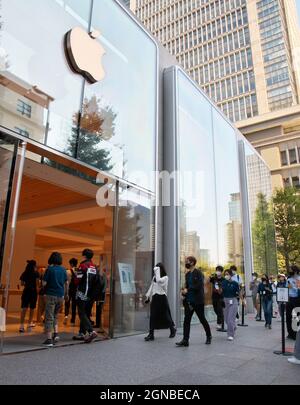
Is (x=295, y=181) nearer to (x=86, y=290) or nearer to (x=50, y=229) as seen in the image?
(x=50, y=229)

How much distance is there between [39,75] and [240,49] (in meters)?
79.7

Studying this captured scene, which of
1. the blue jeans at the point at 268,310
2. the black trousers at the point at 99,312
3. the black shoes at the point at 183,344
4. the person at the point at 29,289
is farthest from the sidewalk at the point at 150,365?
the blue jeans at the point at 268,310

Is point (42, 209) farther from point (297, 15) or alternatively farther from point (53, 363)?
point (297, 15)

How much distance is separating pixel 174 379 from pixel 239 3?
92.0 m

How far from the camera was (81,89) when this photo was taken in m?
6.69

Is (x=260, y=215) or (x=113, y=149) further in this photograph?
(x=260, y=215)

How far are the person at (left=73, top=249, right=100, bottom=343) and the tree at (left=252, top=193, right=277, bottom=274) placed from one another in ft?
36.0

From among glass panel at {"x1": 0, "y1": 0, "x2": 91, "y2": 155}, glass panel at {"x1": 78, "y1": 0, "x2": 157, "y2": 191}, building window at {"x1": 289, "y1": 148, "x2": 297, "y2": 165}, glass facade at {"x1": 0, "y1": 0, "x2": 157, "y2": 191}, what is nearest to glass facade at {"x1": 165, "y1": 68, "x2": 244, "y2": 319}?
glass panel at {"x1": 78, "y1": 0, "x2": 157, "y2": 191}

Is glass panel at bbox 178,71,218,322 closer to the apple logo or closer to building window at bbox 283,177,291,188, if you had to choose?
the apple logo

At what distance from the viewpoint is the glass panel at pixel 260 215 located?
16031 millimetres

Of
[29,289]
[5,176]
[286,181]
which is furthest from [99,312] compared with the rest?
[286,181]

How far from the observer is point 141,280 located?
7883 millimetres

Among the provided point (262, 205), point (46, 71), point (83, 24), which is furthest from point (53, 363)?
point (262, 205)

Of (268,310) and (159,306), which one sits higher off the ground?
(159,306)
